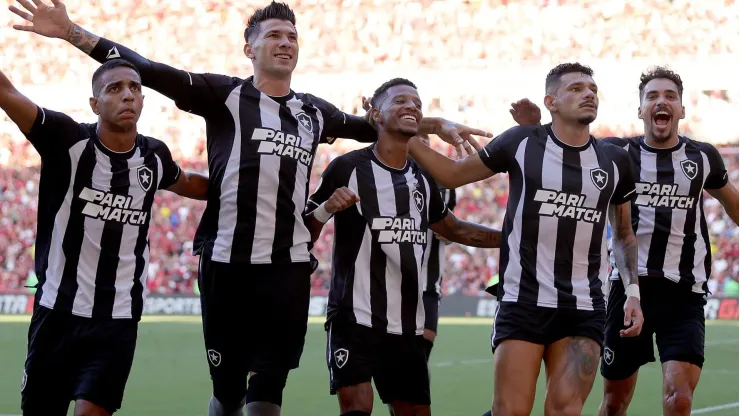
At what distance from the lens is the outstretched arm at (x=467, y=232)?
627 cm

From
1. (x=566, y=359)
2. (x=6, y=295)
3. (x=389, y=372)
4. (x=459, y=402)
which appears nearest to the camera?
(x=566, y=359)

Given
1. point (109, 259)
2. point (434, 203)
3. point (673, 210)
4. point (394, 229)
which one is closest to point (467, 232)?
point (434, 203)

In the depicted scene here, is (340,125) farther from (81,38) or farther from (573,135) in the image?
(81,38)

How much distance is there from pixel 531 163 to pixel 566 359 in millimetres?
1056

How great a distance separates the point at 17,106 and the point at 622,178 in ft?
10.3

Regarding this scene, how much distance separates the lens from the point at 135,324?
5332 mm

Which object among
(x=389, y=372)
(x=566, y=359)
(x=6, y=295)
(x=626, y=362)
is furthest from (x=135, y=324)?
(x=6, y=295)

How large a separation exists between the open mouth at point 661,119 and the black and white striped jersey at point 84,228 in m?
3.42

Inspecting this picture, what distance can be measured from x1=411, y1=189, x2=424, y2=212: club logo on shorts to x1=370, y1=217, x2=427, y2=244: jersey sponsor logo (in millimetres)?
123

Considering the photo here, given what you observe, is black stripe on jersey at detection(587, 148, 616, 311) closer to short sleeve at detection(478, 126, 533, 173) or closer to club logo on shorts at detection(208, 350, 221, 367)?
short sleeve at detection(478, 126, 533, 173)

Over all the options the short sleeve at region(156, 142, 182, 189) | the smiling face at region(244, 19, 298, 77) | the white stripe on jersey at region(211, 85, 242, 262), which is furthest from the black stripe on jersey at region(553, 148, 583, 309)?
the short sleeve at region(156, 142, 182, 189)

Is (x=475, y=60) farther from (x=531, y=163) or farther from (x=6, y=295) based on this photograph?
(x=531, y=163)

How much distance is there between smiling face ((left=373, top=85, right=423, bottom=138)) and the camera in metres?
5.82

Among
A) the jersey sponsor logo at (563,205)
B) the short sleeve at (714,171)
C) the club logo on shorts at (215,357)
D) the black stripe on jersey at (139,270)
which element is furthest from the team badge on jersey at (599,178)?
the black stripe on jersey at (139,270)
